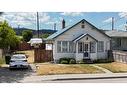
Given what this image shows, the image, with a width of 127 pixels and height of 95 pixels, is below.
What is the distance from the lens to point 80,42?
33.4 metres

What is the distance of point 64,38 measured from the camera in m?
33.3

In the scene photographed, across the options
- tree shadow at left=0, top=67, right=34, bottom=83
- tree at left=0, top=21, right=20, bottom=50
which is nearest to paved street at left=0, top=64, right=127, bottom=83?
tree shadow at left=0, top=67, right=34, bottom=83

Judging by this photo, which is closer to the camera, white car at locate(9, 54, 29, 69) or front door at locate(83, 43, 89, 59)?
white car at locate(9, 54, 29, 69)

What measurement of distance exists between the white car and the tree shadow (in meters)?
0.28

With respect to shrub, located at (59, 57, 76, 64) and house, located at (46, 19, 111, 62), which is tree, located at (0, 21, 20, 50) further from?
house, located at (46, 19, 111, 62)

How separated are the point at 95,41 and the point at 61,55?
2.95 meters

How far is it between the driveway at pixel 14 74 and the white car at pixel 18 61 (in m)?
0.29

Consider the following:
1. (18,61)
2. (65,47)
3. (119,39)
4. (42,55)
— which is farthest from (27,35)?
(65,47)

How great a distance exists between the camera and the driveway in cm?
2131

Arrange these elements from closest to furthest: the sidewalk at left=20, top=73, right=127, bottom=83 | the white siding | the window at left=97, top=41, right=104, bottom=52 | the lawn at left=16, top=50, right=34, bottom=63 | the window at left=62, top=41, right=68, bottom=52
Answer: the sidewalk at left=20, top=73, right=127, bottom=83, the lawn at left=16, top=50, right=34, bottom=63, the white siding, the window at left=62, top=41, right=68, bottom=52, the window at left=97, top=41, right=104, bottom=52

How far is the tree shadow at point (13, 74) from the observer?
21.3 metres

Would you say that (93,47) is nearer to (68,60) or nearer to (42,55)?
(68,60)

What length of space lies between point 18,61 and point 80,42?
1091 centimetres
